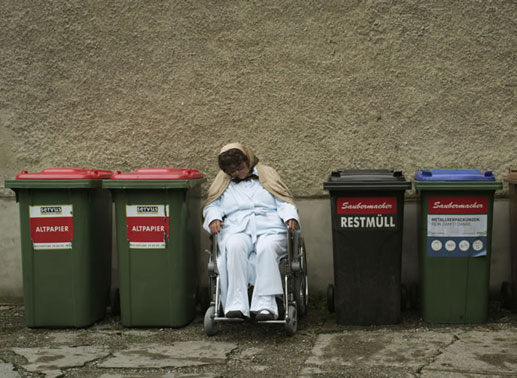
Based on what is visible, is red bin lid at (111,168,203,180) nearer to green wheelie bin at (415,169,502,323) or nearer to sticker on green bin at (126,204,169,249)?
sticker on green bin at (126,204,169,249)

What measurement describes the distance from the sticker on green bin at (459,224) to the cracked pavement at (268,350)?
0.62 metres

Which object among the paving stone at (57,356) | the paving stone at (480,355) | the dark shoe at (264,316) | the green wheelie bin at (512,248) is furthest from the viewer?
the green wheelie bin at (512,248)

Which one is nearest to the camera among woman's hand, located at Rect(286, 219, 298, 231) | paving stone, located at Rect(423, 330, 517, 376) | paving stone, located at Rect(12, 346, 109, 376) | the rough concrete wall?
paving stone, located at Rect(423, 330, 517, 376)

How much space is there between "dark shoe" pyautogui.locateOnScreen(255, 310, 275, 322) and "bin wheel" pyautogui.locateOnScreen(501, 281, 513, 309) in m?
2.25

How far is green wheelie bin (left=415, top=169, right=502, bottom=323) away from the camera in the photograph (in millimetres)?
5184

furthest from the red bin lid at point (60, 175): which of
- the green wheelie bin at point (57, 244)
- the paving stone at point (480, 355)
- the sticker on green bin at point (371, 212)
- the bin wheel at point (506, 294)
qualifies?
the bin wheel at point (506, 294)

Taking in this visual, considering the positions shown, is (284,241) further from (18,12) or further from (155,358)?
(18,12)

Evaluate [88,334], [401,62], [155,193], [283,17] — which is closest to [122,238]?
[155,193]

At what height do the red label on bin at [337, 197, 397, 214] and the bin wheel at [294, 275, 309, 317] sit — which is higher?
the red label on bin at [337, 197, 397, 214]

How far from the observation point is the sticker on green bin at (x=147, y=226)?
528 cm

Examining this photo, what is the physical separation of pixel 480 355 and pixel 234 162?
7.79ft

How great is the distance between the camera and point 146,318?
17.6 ft

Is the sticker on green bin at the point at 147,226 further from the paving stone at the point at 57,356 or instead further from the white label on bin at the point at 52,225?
the paving stone at the point at 57,356

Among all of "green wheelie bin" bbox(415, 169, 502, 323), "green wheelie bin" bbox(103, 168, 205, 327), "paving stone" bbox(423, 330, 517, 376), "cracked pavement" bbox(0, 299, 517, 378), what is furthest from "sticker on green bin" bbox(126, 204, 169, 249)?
"paving stone" bbox(423, 330, 517, 376)
